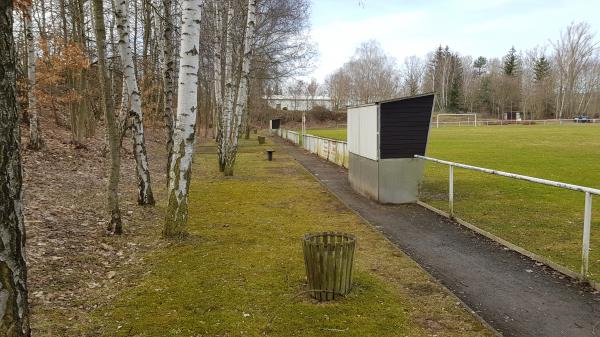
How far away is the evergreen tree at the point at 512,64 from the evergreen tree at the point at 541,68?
14.1 ft

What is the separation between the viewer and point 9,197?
292cm

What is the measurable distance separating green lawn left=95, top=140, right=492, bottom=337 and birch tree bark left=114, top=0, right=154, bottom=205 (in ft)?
5.81

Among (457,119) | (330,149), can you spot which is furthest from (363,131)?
(457,119)

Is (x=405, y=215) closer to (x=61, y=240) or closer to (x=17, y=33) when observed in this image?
(x=61, y=240)

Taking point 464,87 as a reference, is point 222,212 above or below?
below

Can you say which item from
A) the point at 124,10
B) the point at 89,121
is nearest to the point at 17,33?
the point at 89,121

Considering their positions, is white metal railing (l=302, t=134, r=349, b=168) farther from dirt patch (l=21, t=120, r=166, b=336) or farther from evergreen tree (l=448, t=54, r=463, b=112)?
evergreen tree (l=448, t=54, r=463, b=112)

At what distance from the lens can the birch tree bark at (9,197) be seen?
114 inches

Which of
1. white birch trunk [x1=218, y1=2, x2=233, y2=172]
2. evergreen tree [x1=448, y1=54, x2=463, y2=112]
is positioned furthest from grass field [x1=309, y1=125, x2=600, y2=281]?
evergreen tree [x1=448, y1=54, x2=463, y2=112]

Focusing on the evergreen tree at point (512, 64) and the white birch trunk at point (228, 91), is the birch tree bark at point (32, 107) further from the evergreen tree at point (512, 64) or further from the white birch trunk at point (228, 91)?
the evergreen tree at point (512, 64)

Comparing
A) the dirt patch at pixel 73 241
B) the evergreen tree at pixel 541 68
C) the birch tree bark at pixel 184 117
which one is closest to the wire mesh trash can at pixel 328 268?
the dirt patch at pixel 73 241

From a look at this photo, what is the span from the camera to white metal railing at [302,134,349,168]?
1998cm

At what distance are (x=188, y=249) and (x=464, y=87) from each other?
101040mm

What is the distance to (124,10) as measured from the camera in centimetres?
962
